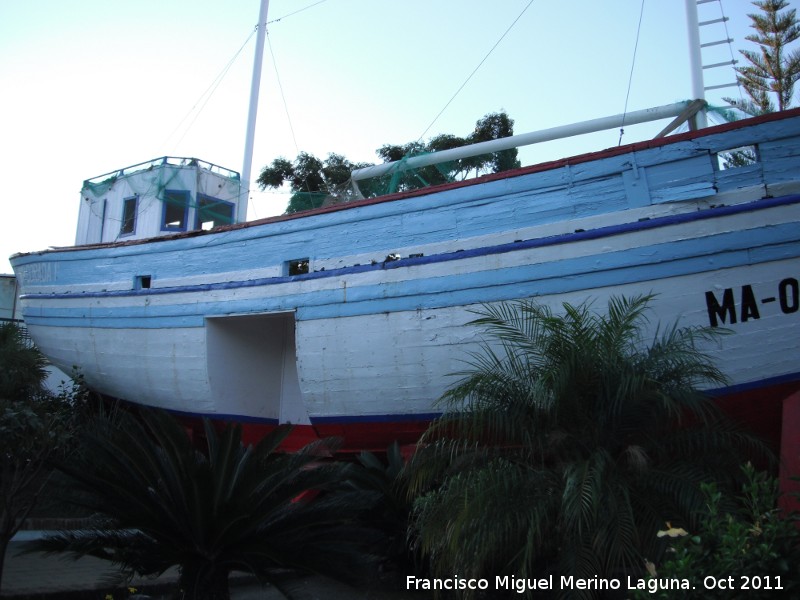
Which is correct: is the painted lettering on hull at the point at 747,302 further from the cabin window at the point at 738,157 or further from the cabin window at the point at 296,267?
the cabin window at the point at 296,267

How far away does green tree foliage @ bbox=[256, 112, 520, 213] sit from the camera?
12.0m

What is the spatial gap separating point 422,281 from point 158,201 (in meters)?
6.88

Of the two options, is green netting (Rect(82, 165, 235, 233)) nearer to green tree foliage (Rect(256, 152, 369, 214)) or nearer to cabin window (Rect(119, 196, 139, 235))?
cabin window (Rect(119, 196, 139, 235))

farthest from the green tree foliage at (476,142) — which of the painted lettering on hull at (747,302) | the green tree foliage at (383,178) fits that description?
the painted lettering on hull at (747,302)

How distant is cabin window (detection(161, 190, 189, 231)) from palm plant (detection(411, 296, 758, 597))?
868cm

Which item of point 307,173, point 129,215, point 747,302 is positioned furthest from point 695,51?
point 307,173

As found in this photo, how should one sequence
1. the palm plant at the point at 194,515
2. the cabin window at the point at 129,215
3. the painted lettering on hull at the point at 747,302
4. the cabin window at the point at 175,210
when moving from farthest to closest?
the cabin window at the point at 129,215, the cabin window at the point at 175,210, the painted lettering on hull at the point at 747,302, the palm plant at the point at 194,515

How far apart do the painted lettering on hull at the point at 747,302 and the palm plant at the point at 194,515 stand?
3.95 meters

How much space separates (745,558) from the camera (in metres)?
3.21

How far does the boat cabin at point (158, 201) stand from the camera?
12.6 metres

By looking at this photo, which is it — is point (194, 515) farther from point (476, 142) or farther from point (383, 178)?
point (476, 142)

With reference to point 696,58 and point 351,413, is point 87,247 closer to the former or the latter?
point 351,413

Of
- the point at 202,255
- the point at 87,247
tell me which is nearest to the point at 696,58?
the point at 202,255

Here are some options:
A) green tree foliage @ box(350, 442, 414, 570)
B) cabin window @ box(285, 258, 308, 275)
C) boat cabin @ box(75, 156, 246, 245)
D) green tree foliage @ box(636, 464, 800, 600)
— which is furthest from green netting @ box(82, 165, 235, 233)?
green tree foliage @ box(636, 464, 800, 600)
